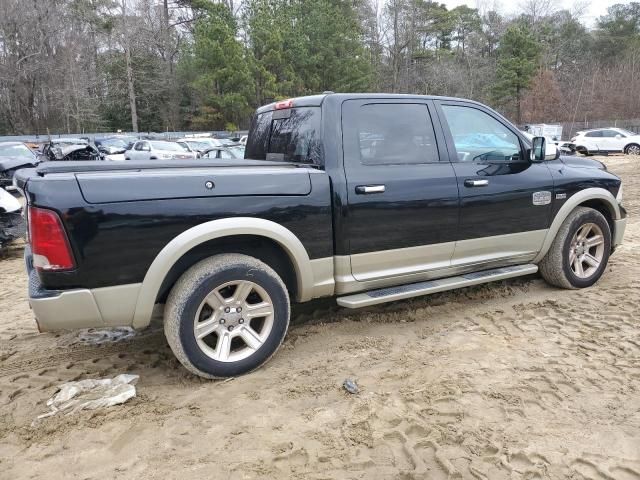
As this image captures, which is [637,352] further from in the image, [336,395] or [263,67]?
[263,67]

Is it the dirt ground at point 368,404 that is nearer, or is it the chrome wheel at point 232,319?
the dirt ground at point 368,404

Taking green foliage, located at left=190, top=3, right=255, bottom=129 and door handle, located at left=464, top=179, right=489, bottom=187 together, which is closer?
door handle, located at left=464, top=179, right=489, bottom=187

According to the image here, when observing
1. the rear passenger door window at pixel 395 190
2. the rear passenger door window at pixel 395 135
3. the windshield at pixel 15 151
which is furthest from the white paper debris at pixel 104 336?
the windshield at pixel 15 151

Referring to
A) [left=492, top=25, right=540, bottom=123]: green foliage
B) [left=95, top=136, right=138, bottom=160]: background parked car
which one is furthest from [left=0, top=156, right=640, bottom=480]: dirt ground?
[left=492, top=25, right=540, bottom=123]: green foliage

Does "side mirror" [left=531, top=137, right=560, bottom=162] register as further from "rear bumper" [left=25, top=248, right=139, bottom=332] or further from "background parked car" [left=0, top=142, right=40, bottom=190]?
"background parked car" [left=0, top=142, right=40, bottom=190]

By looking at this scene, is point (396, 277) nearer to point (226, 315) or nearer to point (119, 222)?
point (226, 315)

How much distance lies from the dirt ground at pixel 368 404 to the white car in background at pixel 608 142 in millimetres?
26579

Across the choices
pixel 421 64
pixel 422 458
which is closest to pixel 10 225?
pixel 422 458

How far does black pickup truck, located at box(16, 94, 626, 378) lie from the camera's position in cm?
293

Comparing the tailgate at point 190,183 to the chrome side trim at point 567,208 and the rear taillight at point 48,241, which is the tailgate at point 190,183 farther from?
the chrome side trim at point 567,208

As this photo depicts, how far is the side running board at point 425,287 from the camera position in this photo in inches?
147

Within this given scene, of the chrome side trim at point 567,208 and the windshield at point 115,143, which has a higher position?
the windshield at point 115,143

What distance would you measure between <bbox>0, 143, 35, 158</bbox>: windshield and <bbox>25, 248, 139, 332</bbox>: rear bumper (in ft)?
40.5

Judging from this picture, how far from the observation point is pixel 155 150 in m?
18.9
